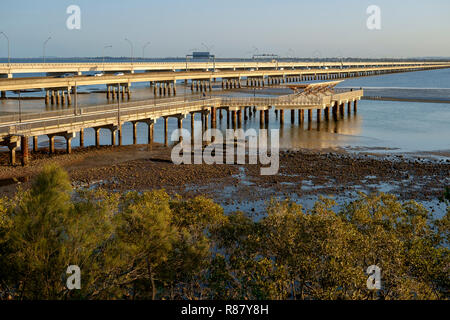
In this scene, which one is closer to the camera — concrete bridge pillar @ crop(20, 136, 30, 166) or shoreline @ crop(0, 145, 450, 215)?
shoreline @ crop(0, 145, 450, 215)

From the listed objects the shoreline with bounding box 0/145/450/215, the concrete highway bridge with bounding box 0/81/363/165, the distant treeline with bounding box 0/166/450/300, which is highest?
the concrete highway bridge with bounding box 0/81/363/165

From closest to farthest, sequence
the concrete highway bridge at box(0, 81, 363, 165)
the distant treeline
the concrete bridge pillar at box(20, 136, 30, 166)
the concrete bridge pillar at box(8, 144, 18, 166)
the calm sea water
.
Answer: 1. the distant treeline
2. the concrete bridge pillar at box(20, 136, 30, 166)
3. the concrete bridge pillar at box(8, 144, 18, 166)
4. the concrete highway bridge at box(0, 81, 363, 165)
5. the calm sea water

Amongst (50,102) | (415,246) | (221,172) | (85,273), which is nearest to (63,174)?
(85,273)

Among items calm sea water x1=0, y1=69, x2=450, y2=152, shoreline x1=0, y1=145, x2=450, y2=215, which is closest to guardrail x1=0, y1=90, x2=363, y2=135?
shoreline x1=0, y1=145, x2=450, y2=215

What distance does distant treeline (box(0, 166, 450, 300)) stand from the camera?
11.8 meters

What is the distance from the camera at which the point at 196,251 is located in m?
14.7

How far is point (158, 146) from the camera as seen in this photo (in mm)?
47188

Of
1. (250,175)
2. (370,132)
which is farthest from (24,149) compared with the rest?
(370,132)

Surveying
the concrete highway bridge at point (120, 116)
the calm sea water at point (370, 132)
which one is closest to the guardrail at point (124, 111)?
the concrete highway bridge at point (120, 116)

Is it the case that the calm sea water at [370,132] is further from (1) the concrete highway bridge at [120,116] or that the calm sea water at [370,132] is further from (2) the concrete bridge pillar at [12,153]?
(2) the concrete bridge pillar at [12,153]

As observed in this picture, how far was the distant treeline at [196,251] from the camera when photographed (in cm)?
1183

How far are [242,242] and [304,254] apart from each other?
211 cm

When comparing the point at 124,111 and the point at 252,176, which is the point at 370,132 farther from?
the point at 124,111

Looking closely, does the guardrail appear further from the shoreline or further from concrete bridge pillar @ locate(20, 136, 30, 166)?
the shoreline
